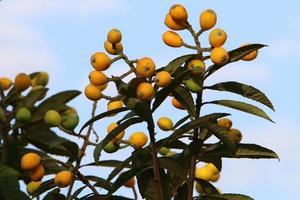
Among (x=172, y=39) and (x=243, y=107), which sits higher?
(x=172, y=39)

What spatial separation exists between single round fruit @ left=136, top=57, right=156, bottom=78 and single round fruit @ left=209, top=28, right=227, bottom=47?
30cm

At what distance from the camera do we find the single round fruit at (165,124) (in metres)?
3.05

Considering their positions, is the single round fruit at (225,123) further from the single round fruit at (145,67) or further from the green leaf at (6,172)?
the green leaf at (6,172)

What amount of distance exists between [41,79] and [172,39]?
2.32m

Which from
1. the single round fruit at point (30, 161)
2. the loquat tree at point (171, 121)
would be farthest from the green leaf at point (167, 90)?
the single round fruit at point (30, 161)

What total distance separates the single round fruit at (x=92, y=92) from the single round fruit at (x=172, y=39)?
36 centimetres

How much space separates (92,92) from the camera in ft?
8.93

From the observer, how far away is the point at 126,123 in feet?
9.00

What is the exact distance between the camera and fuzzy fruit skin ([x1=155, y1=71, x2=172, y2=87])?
2.57 meters

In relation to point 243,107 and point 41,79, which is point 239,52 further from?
point 41,79

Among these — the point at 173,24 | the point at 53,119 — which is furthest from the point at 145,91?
the point at 53,119

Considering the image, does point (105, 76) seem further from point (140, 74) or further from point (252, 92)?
point (252, 92)

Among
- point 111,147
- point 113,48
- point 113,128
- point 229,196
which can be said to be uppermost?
point 113,48

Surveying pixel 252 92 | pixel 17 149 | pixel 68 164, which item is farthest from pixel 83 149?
pixel 252 92
